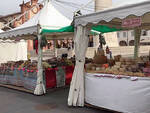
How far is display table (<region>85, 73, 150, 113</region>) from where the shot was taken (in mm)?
4074

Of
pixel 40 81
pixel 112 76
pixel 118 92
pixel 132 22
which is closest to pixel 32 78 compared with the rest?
pixel 40 81

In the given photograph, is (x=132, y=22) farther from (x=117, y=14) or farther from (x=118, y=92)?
(x=118, y=92)

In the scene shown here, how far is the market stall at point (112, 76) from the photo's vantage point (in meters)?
4.10

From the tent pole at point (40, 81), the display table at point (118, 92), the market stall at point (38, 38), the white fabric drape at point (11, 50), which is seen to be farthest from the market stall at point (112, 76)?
the white fabric drape at point (11, 50)

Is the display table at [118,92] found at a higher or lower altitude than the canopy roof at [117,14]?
lower

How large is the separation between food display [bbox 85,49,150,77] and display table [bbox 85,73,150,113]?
14 cm

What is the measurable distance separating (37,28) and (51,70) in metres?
1.76

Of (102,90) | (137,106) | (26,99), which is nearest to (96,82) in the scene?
(102,90)

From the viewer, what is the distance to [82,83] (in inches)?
211

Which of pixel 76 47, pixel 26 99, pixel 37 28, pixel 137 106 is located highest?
pixel 37 28

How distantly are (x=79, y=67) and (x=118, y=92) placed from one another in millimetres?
1339

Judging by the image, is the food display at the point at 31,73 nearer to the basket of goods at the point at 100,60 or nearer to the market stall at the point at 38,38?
the market stall at the point at 38,38

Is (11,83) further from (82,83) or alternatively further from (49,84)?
(82,83)

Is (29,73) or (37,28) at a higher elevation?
(37,28)
